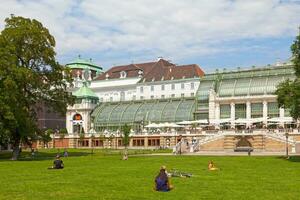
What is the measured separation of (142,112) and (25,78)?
76739 mm

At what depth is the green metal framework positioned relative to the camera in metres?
135

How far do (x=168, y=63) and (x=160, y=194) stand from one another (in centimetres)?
15316

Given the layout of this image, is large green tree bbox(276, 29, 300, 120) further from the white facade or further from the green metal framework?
the white facade

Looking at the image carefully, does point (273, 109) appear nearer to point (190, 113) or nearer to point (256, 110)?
point (256, 110)

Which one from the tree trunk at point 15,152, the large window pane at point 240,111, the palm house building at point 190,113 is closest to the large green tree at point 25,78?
the tree trunk at point 15,152

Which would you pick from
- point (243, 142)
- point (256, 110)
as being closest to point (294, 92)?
point (243, 142)

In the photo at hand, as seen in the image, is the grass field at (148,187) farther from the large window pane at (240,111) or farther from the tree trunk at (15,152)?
the large window pane at (240,111)

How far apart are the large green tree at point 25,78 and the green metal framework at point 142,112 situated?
61577mm

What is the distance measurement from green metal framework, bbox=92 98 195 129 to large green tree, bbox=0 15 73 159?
61.6 meters

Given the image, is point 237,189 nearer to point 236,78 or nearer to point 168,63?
point 236,78

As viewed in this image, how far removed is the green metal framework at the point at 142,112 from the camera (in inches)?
5325

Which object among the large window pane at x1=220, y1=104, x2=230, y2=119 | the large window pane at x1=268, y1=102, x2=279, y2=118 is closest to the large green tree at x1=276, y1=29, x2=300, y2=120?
the large window pane at x1=268, y1=102, x2=279, y2=118

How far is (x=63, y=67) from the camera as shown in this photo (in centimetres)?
7562

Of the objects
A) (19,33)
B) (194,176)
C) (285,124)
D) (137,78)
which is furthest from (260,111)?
(194,176)
